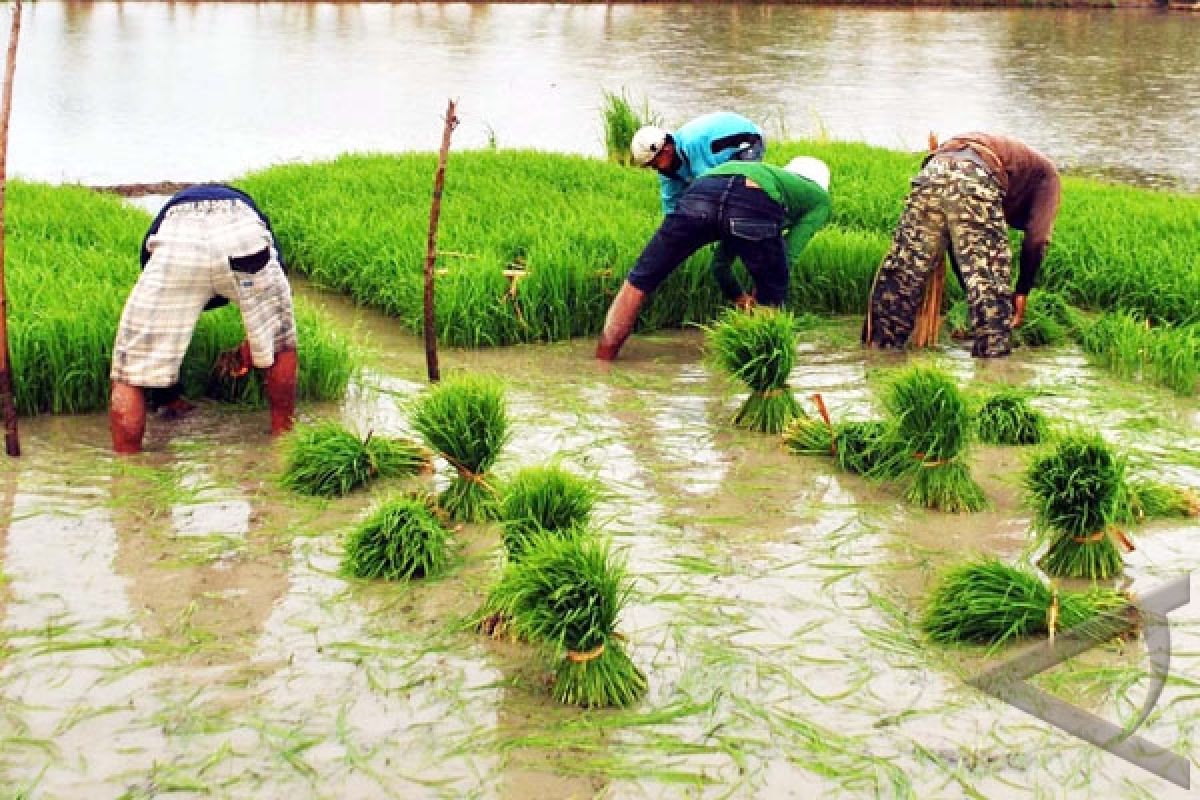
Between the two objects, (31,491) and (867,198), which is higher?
(867,198)

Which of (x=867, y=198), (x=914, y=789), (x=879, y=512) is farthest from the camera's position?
(x=867, y=198)

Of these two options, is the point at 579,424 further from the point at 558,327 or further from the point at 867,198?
the point at 867,198

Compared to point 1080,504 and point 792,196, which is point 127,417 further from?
point 1080,504

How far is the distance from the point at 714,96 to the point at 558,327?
954 cm

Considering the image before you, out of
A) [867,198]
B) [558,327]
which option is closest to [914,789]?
[558,327]

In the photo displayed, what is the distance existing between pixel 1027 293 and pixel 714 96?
949 centimetres

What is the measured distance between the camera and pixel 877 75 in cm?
1859

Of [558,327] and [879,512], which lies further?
[558,327]

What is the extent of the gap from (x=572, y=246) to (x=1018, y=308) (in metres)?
2.18

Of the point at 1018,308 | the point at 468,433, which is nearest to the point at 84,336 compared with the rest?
the point at 468,433

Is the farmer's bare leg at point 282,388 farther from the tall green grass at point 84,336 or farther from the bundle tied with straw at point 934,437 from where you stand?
the bundle tied with straw at point 934,437

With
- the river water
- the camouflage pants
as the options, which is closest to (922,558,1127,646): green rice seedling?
the camouflage pants

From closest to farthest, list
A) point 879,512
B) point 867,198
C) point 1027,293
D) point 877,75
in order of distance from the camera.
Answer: point 879,512, point 1027,293, point 867,198, point 877,75

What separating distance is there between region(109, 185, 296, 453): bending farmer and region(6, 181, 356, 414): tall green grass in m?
0.52
